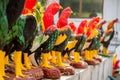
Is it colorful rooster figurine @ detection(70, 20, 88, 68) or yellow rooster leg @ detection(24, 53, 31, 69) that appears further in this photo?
colorful rooster figurine @ detection(70, 20, 88, 68)

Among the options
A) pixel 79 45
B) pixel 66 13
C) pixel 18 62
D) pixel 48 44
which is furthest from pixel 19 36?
pixel 79 45

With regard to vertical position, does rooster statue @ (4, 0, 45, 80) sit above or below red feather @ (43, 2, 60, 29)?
below

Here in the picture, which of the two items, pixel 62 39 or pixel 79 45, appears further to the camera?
pixel 79 45

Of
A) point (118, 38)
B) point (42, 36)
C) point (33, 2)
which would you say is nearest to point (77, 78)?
point (42, 36)

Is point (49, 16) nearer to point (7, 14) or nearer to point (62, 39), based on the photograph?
point (62, 39)

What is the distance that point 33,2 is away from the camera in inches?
34.2

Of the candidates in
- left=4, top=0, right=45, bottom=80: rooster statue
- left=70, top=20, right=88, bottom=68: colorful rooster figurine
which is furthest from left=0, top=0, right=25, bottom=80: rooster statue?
left=70, top=20, right=88, bottom=68: colorful rooster figurine

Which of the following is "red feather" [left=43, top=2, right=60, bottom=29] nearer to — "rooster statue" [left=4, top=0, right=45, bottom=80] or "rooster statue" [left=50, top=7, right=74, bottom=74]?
"rooster statue" [left=50, top=7, right=74, bottom=74]

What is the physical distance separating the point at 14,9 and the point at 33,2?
22 cm

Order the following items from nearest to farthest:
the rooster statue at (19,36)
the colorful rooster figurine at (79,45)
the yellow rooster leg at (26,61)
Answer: the rooster statue at (19,36) → the yellow rooster leg at (26,61) → the colorful rooster figurine at (79,45)

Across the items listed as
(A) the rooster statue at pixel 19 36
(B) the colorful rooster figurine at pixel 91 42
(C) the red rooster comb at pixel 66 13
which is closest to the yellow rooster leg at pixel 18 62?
(A) the rooster statue at pixel 19 36

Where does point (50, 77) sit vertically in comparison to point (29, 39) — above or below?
below

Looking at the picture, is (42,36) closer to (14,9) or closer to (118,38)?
(14,9)

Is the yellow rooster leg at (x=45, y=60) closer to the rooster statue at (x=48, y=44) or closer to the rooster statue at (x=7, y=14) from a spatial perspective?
the rooster statue at (x=48, y=44)
